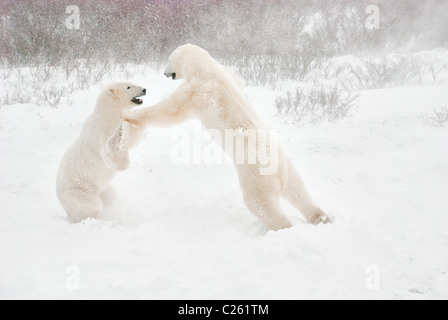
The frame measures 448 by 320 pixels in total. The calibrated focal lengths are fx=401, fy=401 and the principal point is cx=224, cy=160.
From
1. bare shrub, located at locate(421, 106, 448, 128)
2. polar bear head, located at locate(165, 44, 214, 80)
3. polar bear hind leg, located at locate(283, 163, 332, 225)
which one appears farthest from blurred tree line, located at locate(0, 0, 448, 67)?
polar bear hind leg, located at locate(283, 163, 332, 225)

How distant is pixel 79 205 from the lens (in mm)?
2848

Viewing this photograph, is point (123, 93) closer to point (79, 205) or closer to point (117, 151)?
point (117, 151)

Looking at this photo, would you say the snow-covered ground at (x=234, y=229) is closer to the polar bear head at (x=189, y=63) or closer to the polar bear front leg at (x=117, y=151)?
the polar bear front leg at (x=117, y=151)

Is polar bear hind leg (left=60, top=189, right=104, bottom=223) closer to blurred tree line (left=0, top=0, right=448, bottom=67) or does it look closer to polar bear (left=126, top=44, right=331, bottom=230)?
polar bear (left=126, top=44, right=331, bottom=230)

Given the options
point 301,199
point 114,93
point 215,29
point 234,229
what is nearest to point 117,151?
point 114,93

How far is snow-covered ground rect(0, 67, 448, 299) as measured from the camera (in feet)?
6.12

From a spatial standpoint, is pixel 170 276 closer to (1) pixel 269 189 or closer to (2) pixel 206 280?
(2) pixel 206 280

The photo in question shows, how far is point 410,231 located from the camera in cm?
242

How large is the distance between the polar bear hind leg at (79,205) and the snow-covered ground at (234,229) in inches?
3.8

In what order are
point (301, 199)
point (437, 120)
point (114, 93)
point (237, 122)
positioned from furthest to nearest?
point (437, 120)
point (114, 93)
point (301, 199)
point (237, 122)

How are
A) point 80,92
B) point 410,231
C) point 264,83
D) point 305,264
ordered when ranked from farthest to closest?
point 264,83 < point 80,92 < point 410,231 < point 305,264

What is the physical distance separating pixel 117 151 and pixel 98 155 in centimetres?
33

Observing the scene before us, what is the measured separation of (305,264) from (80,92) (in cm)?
498
